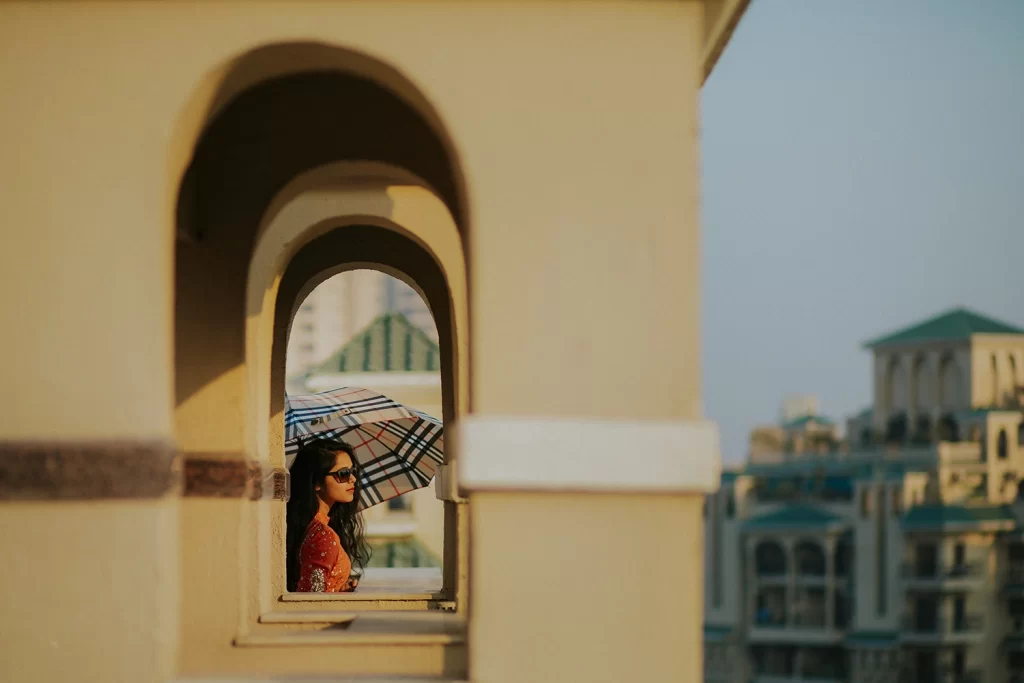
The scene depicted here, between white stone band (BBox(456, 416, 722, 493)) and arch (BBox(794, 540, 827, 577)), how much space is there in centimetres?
8631

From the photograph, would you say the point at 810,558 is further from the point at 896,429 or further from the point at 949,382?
the point at 949,382

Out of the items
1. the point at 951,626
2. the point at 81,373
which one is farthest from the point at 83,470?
the point at 951,626

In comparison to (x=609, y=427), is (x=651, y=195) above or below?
above

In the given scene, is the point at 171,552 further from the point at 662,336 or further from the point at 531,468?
the point at 662,336

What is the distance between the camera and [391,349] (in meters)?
36.0

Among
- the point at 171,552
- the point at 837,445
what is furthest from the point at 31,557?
the point at 837,445

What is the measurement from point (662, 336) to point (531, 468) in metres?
0.64

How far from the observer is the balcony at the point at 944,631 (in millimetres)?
84875

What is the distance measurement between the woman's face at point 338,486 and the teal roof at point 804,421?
3811 inches

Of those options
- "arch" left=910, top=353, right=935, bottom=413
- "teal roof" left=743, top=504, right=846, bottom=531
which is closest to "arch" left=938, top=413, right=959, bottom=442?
"arch" left=910, top=353, right=935, bottom=413

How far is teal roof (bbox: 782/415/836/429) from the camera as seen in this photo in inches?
4191

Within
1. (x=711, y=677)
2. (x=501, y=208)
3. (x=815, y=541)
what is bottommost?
(x=711, y=677)

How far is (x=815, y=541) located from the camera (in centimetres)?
8962

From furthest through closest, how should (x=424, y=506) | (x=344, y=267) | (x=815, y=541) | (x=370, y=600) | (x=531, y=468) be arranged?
1. (x=815, y=541)
2. (x=424, y=506)
3. (x=344, y=267)
4. (x=370, y=600)
5. (x=531, y=468)
